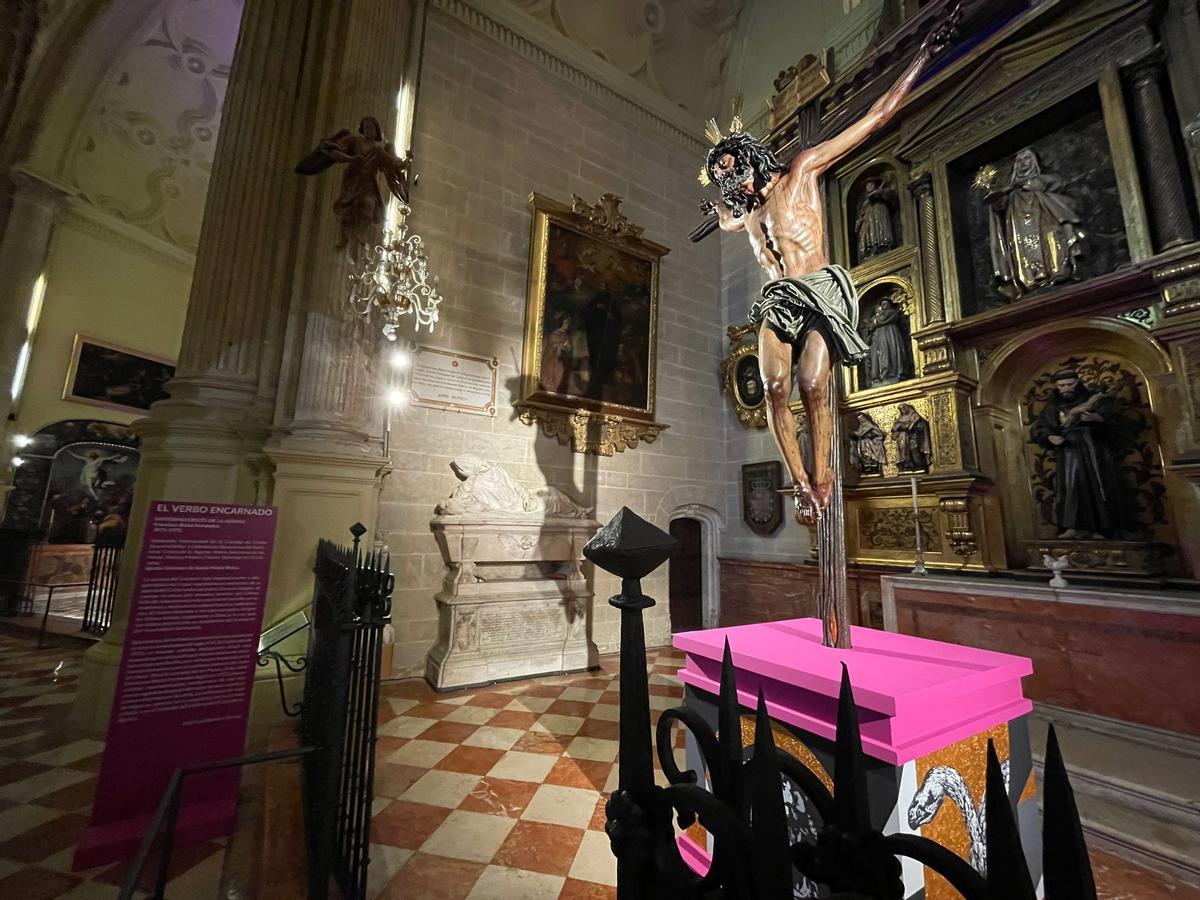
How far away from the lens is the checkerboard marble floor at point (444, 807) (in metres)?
1.72

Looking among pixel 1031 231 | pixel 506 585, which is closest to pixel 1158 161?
pixel 1031 231

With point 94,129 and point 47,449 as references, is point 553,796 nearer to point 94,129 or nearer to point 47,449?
point 47,449

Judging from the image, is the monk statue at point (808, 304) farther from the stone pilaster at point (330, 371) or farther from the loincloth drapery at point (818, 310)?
the stone pilaster at point (330, 371)

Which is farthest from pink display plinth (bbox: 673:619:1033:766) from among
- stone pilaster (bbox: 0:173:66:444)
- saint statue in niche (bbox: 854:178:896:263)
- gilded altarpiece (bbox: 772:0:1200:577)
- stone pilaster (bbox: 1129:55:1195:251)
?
stone pilaster (bbox: 0:173:66:444)

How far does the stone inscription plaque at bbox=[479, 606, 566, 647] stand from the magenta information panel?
215cm

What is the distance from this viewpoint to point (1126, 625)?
286 cm

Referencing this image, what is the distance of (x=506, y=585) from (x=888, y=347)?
14.6 feet

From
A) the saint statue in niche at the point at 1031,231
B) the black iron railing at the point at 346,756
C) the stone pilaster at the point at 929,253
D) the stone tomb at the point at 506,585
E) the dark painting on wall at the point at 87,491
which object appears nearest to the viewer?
the black iron railing at the point at 346,756

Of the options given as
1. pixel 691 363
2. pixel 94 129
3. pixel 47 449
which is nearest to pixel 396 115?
pixel 691 363

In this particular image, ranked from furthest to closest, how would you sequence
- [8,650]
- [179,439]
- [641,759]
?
[8,650]
[179,439]
[641,759]

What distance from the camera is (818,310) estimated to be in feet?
5.58

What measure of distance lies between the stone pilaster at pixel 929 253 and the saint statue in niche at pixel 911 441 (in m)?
0.89

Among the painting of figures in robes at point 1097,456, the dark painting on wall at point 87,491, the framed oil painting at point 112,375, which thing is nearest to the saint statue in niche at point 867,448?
the painting of figures in robes at point 1097,456

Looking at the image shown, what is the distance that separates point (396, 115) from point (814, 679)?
5.23m
